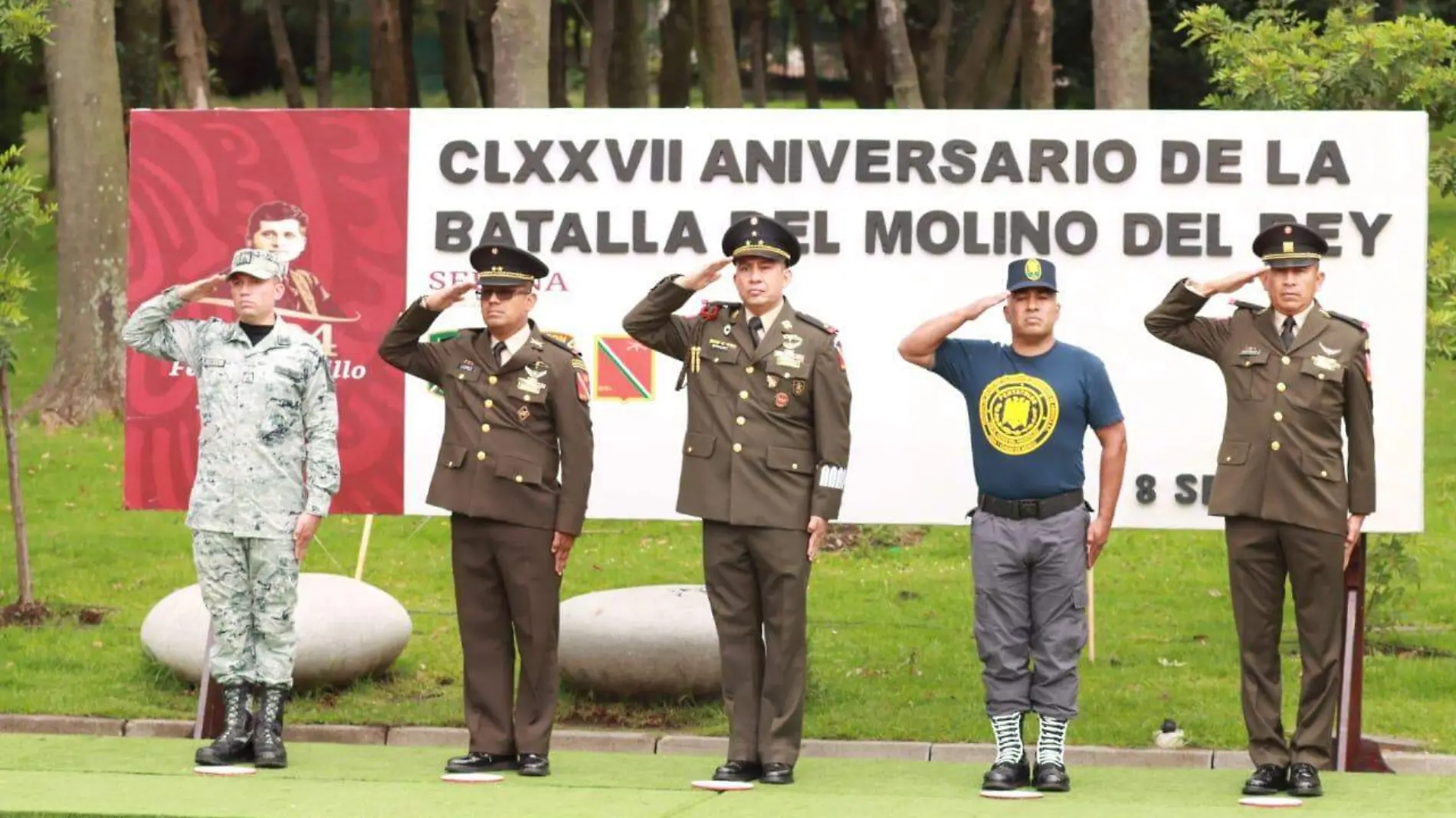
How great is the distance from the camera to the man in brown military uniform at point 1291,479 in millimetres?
7930

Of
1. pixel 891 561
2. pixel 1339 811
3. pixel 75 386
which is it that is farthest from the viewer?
pixel 75 386

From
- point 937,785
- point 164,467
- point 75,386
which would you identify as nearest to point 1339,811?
point 937,785

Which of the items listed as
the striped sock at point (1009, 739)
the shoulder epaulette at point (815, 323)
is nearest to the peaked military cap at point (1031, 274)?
the shoulder epaulette at point (815, 323)

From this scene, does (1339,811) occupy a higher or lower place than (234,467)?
lower

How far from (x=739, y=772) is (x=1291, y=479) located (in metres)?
2.22

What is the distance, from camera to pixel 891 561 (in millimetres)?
14398

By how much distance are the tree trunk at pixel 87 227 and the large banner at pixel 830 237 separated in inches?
379

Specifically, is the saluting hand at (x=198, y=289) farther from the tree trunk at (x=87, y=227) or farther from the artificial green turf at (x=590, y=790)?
the tree trunk at (x=87, y=227)

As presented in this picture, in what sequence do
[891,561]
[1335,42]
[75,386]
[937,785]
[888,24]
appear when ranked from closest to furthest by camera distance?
[937,785] → [1335,42] → [891,561] → [75,386] → [888,24]

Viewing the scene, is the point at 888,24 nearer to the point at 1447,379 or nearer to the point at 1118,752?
the point at 1447,379

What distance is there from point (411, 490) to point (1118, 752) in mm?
3211

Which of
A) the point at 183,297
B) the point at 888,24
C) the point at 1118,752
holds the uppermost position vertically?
the point at 888,24

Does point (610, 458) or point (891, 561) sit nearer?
point (610, 458)

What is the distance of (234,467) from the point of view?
8.33 metres
